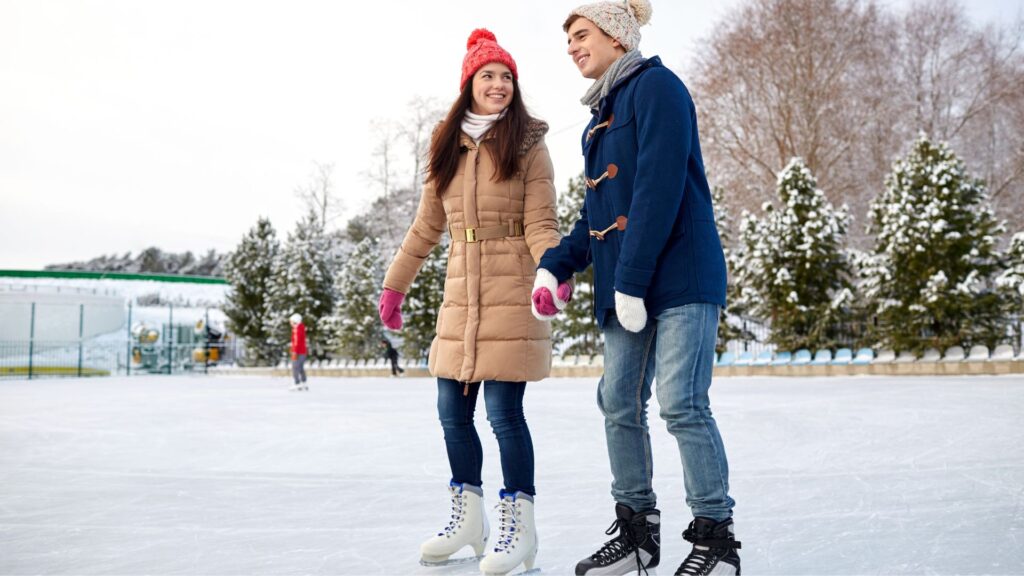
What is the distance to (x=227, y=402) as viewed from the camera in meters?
10.0

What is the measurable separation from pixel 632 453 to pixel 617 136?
2.89ft

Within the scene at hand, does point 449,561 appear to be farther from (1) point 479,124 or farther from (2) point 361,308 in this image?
(2) point 361,308

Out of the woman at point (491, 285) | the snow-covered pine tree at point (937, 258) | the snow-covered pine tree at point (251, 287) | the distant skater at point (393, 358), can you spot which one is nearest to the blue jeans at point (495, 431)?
the woman at point (491, 285)

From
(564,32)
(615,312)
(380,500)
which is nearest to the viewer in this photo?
(615,312)

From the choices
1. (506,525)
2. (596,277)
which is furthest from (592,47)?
(506,525)

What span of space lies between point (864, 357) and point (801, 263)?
7.78 feet

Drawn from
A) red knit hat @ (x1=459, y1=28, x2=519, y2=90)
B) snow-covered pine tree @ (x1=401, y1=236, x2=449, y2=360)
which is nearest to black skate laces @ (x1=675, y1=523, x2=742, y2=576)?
red knit hat @ (x1=459, y1=28, x2=519, y2=90)

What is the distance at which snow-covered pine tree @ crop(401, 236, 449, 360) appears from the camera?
70.6 feet

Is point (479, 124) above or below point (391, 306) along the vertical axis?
above

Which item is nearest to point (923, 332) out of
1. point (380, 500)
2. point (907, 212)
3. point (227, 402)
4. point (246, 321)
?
point (907, 212)

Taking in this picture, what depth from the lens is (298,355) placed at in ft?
46.4

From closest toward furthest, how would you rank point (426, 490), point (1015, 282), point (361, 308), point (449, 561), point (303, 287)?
1. point (449, 561)
2. point (426, 490)
3. point (1015, 282)
4. point (361, 308)
5. point (303, 287)

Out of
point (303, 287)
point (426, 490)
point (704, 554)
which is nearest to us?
point (704, 554)

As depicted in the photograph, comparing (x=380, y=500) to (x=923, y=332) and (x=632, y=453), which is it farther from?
(x=923, y=332)
